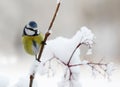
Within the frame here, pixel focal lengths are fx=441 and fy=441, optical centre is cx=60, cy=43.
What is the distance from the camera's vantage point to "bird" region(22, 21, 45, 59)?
0.44 meters

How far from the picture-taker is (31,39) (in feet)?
1.62

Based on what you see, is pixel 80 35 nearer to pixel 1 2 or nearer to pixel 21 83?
pixel 21 83

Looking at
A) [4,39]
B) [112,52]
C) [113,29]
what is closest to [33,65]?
[112,52]

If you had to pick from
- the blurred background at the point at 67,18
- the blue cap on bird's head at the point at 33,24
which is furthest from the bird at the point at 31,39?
the blurred background at the point at 67,18

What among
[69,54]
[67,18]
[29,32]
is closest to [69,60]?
[69,54]

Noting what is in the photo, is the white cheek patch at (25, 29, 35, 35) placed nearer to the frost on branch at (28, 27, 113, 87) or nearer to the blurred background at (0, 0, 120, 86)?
the frost on branch at (28, 27, 113, 87)

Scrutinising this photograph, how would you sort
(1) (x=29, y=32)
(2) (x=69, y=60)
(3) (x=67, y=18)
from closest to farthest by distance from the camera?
(2) (x=69, y=60), (1) (x=29, y=32), (3) (x=67, y=18)

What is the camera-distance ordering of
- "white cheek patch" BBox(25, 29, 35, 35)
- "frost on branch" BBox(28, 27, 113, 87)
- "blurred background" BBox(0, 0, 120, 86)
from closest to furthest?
"frost on branch" BBox(28, 27, 113, 87)
"white cheek patch" BBox(25, 29, 35, 35)
"blurred background" BBox(0, 0, 120, 86)

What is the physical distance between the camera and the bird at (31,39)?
442mm

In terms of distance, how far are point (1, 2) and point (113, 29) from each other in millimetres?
989

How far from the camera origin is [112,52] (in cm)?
298

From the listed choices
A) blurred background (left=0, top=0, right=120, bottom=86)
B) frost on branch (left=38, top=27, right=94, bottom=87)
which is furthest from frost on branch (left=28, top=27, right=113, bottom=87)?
blurred background (left=0, top=0, right=120, bottom=86)

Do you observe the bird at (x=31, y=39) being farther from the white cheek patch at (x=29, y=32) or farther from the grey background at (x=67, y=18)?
the grey background at (x=67, y=18)

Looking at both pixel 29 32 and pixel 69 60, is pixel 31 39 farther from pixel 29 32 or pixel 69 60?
pixel 69 60
